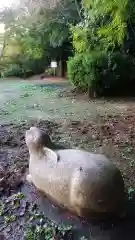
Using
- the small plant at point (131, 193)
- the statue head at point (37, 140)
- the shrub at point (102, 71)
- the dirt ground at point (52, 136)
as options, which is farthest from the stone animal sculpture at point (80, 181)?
the shrub at point (102, 71)

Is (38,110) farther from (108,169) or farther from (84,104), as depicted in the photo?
(108,169)

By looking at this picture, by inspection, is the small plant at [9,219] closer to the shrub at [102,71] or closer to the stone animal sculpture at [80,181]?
the stone animal sculpture at [80,181]

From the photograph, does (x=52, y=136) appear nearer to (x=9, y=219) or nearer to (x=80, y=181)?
(x=9, y=219)

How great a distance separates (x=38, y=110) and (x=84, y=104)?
118 cm

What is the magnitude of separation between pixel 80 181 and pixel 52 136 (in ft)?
7.09

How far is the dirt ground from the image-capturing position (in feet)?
6.95

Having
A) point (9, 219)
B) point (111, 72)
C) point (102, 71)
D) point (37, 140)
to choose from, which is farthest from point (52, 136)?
point (111, 72)

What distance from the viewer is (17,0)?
37.6 feet

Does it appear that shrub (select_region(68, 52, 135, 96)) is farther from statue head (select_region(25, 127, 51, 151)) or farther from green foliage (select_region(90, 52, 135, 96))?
statue head (select_region(25, 127, 51, 151))

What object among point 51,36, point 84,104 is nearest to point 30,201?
point 84,104

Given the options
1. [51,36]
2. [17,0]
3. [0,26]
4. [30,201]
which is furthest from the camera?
[0,26]

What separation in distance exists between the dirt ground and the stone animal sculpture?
19 cm

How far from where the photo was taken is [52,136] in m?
4.09

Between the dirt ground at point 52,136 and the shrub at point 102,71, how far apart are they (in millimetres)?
538
